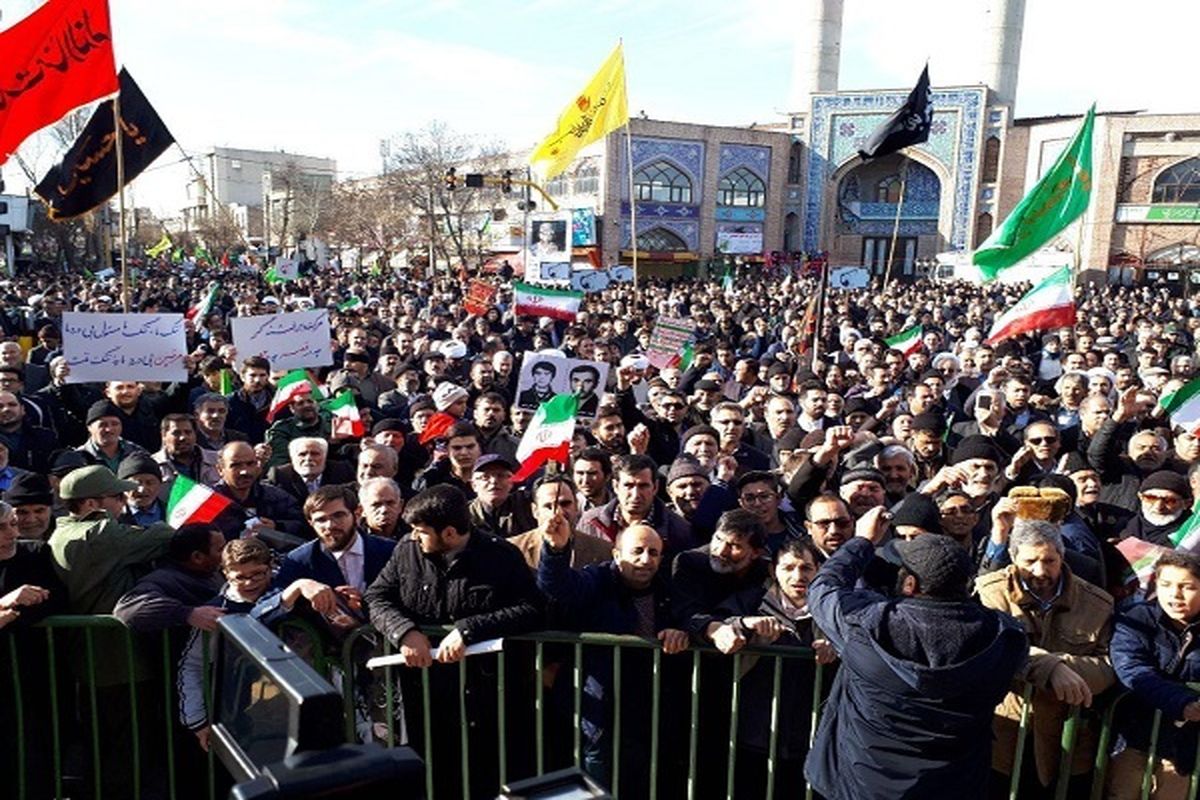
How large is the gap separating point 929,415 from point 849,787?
14.1ft

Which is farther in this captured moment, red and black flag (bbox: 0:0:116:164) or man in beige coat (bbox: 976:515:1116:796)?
red and black flag (bbox: 0:0:116:164)

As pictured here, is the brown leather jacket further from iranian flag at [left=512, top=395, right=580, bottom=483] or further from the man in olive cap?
the man in olive cap

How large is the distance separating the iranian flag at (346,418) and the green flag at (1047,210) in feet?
26.1

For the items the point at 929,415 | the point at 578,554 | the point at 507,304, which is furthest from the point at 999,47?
the point at 578,554

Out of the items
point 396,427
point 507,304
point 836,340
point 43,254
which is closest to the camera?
point 396,427

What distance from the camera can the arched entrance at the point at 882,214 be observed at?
50.4m

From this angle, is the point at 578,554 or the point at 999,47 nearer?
the point at 578,554

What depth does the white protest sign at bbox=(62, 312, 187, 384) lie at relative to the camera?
7277 mm

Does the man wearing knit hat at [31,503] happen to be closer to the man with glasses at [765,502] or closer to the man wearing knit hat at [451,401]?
the man wearing knit hat at [451,401]

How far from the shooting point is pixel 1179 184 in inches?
1681

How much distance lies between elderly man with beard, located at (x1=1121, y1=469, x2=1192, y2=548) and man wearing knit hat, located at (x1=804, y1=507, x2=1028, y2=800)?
9.93ft

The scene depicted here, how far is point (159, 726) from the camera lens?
3949 millimetres

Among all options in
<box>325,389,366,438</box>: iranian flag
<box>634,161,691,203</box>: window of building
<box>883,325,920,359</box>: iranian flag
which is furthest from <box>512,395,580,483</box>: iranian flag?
<box>634,161,691,203</box>: window of building

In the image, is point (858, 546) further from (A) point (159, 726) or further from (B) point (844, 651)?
(A) point (159, 726)
